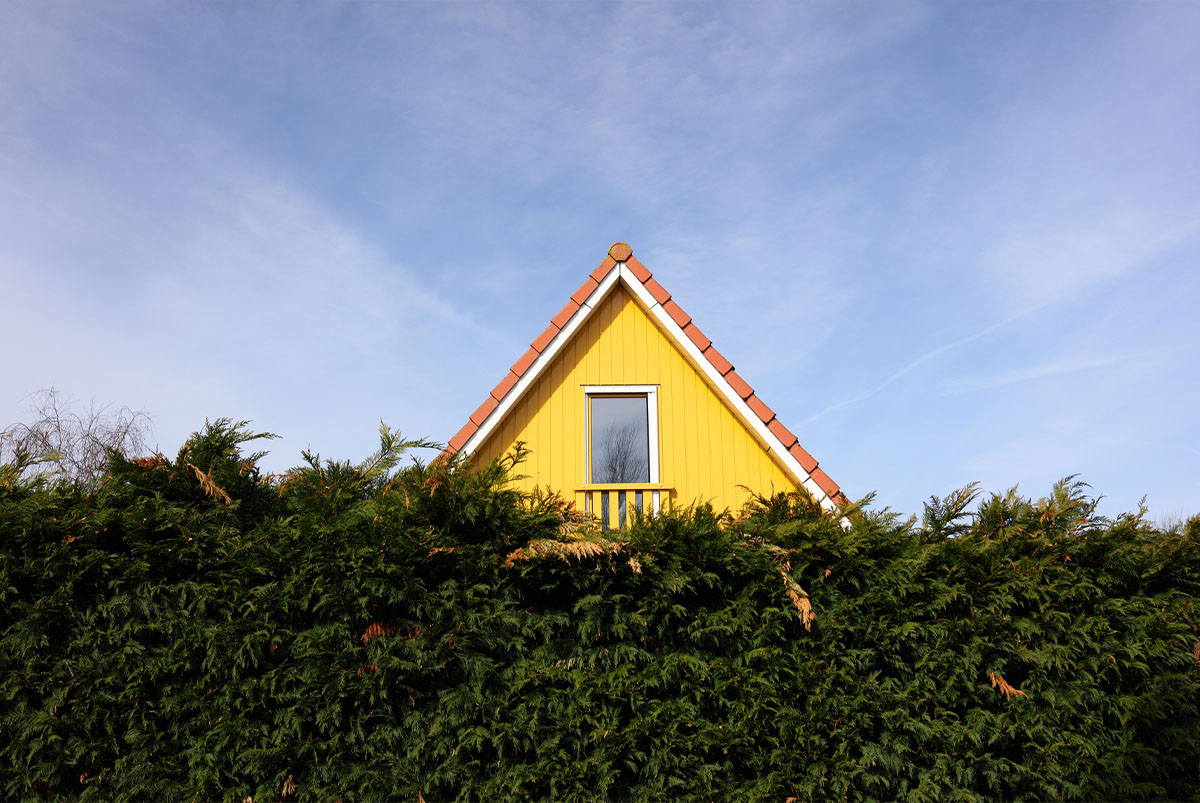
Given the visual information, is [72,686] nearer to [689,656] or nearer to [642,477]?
[689,656]

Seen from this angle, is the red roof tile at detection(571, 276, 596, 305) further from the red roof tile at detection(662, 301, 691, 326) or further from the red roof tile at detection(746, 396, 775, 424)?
the red roof tile at detection(746, 396, 775, 424)

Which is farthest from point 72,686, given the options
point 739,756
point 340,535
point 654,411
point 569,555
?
point 654,411

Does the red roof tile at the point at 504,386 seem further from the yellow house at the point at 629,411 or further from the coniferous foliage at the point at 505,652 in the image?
the coniferous foliage at the point at 505,652

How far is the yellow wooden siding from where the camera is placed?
10109 millimetres

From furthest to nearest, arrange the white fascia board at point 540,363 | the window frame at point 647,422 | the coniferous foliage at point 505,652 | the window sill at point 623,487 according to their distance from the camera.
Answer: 1. the window frame at point 647,422
2. the window sill at point 623,487
3. the white fascia board at point 540,363
4. the coniferous foliage at point 505,652

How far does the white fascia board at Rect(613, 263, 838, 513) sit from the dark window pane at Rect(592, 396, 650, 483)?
3.24 feet

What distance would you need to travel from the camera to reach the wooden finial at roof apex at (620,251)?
1027 centimetres

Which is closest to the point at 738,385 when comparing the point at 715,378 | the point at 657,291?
the point at 715,378

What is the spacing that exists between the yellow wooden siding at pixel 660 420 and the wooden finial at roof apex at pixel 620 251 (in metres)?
0.50

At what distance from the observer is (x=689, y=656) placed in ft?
18.3

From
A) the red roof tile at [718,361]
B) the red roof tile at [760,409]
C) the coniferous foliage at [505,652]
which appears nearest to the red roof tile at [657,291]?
the red roof tile at [718,361]

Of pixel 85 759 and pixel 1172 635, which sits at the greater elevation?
pixel 1172 635

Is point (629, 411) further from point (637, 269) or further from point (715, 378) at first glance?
point (637, 269)

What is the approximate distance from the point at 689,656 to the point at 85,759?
14.5 feet
